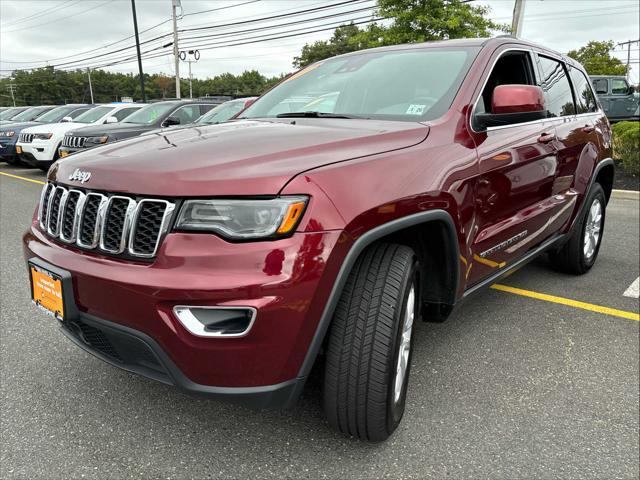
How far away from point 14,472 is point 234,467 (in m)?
0.81

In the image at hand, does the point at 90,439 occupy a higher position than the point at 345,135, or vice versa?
the point at 345,135

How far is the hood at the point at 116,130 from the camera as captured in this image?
355 inches

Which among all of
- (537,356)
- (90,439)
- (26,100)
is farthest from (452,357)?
(26,100)

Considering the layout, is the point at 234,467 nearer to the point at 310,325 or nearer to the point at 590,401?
the point at 310,325

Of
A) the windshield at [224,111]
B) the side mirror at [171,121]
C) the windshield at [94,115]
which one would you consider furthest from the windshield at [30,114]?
the windshield at [224,111]

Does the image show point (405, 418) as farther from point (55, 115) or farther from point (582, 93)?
point (55, 115)

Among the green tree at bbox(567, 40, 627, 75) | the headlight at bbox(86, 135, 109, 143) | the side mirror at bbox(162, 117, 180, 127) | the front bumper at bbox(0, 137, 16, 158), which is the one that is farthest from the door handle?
the green tree at bbox(567, 40, 627, 75)

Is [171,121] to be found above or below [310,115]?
above

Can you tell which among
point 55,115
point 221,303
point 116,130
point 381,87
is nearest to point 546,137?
point 381,87

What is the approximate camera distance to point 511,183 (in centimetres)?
265

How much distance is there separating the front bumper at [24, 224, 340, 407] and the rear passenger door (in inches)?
42.0

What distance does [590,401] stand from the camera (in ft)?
8.00

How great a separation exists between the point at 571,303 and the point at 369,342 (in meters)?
2.46

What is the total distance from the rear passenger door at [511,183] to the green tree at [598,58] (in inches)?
2166
